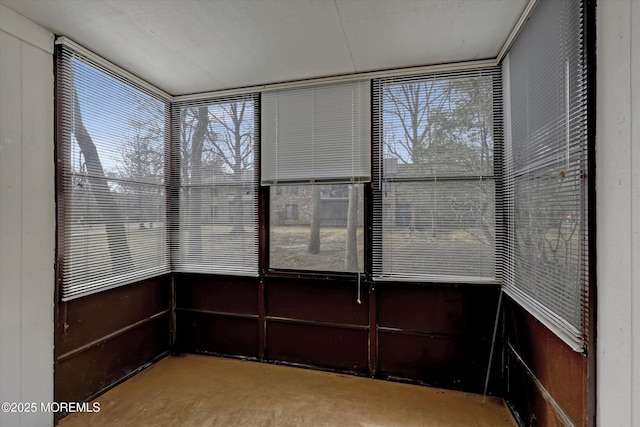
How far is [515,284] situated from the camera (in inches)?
84.1

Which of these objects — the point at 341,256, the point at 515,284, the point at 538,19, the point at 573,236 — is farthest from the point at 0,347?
the point at 538,19

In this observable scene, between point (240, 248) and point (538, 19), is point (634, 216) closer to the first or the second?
point (538, 19)

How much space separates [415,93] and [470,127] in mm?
518

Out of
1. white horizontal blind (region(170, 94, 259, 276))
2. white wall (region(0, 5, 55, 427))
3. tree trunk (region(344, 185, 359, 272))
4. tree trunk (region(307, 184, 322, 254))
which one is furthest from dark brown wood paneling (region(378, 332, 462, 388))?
white wall (region(0, 5, 55, 427))

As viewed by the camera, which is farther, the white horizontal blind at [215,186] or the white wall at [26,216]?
the white horizontal blind at [215,186]

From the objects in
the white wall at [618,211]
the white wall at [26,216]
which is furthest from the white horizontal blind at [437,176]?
the white wall at [26,216]

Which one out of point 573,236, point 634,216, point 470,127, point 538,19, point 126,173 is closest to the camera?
point 634,216

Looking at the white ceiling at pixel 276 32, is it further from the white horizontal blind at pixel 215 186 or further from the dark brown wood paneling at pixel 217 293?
A: the dark brown wood paneling at pixel 217 293

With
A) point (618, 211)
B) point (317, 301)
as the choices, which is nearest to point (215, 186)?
point (317, 301)

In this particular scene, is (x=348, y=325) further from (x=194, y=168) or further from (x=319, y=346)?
(x=194, y=168)

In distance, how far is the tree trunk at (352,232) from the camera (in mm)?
2697

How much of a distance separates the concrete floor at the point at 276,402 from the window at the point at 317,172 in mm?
959

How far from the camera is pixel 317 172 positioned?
276 centimetres

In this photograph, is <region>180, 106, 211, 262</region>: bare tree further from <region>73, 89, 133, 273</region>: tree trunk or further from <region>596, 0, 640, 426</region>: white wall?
<region>596, 0, 640, 426</region>: white wall
